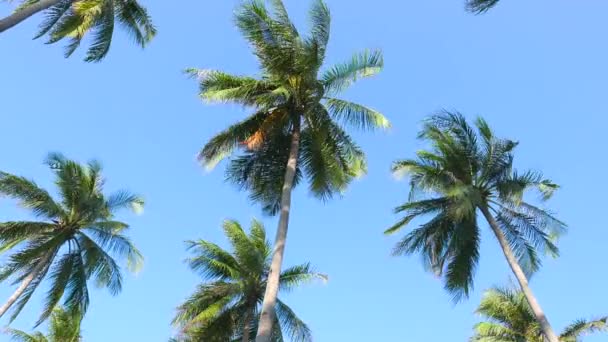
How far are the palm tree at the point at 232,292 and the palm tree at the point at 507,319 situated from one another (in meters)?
9.14

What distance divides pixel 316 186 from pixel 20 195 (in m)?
12.2

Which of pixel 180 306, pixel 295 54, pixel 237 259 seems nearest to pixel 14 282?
pixel 180 306

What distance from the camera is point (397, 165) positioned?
2342cm

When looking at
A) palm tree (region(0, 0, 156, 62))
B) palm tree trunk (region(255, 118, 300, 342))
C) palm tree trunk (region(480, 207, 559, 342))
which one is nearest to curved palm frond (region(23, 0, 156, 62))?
palm tree (region(0, 0, 156, 62))

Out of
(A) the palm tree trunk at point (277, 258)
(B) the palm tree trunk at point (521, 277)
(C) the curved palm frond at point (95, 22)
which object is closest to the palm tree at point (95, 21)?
(C) the curved palm frond at point (95, 22)

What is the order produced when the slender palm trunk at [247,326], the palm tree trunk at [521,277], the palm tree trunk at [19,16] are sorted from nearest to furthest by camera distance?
the palm tree trunk at [19,16] < the palm tree trunk at [521,277] < the slender palm trunk at [247,326]

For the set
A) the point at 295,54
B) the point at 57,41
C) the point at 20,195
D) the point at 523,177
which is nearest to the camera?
the point at 295,54

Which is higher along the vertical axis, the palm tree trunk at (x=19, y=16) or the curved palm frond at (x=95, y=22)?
the curved palm frond at (x=95, y=22)

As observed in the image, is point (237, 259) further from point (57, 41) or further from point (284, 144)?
point (57, 41)

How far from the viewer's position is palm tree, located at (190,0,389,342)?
1920 centimetres

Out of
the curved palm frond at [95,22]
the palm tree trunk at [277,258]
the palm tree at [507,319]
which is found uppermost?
the curved palm frond at [95,22]

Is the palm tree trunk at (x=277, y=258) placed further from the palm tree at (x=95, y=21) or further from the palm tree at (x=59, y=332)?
the palm tree at (x=59, y=332)

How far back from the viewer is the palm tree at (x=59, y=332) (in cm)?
2578

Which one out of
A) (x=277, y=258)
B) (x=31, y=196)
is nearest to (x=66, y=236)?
(x=31, y=196)
